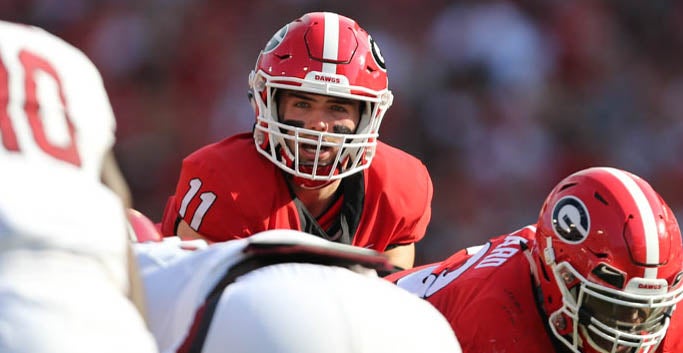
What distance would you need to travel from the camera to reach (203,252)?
4.50 feet

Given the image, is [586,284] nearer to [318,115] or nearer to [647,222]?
[647,222]

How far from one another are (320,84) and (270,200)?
358 mm

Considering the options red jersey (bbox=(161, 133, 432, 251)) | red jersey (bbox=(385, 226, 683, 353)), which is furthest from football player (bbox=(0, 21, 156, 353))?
red jersey (bbox=(161, 133, 432, 251))

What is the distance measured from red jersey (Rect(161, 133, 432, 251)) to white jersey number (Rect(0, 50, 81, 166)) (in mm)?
1851

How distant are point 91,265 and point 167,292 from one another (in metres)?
0.20

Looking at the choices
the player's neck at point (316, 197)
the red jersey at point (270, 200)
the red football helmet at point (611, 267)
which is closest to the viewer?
the red football helmet at point (611, 267)

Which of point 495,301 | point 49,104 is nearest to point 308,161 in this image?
point 495,301

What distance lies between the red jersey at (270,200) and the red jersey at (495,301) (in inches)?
12.7

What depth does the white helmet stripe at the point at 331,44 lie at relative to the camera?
3.11 meters

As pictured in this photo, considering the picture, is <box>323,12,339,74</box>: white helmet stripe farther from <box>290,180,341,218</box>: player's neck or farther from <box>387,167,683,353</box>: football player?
<box>387,167,683,353</box>: football player

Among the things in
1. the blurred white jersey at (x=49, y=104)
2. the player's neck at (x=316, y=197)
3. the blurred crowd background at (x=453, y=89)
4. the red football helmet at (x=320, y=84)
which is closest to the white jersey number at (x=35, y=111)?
the blurred white jersey at (x=49, y=104)

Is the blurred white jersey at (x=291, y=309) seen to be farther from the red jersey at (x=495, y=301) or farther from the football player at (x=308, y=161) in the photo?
the football player at (x=308, y=161)

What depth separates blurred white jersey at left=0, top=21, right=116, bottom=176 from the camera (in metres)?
1.18

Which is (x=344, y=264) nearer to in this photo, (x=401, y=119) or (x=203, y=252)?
(x=203, y=252)
